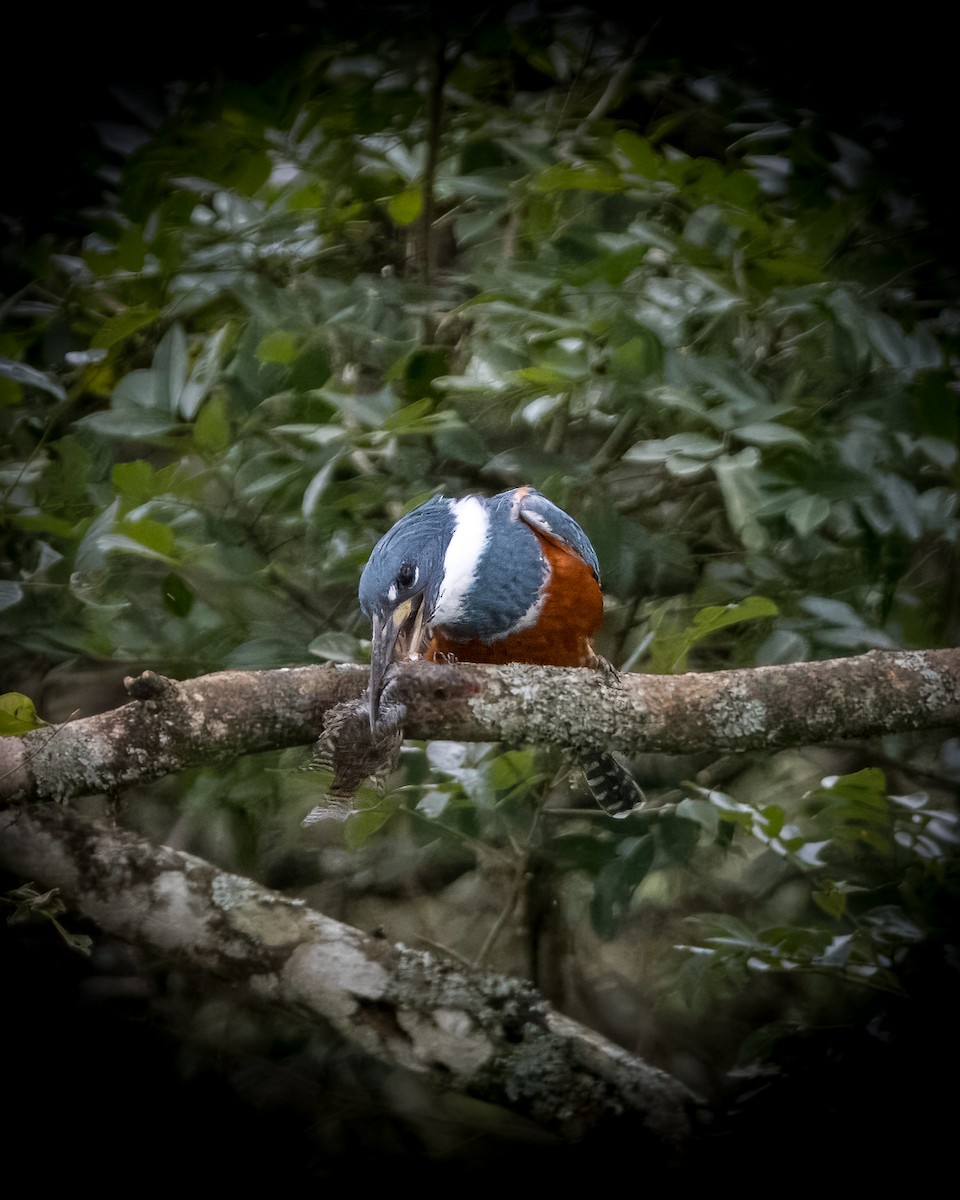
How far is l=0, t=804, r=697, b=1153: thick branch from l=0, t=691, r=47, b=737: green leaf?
7.6 inches

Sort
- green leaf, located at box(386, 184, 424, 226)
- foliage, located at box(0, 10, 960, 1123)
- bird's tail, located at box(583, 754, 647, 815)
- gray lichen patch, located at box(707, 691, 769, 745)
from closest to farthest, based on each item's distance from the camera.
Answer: gray lichen patch, located at box(707, 691, 769, 745) → foliage, located at box(0, 10, 960, 1123) → green leaf, located at box(386, 184, 424, 226) → bird's tail, located at box(583, 754, 647, 815)

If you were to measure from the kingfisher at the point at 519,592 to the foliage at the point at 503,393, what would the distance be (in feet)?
0.29

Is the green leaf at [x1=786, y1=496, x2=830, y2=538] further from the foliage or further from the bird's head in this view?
the bird's head

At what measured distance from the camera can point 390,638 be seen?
165cm

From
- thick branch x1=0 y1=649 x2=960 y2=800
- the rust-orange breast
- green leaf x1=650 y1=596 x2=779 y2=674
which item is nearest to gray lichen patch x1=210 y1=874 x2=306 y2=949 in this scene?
thick branch x1=0 y1=649 x2=960 y2=800

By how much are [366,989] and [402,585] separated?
26.6 inches

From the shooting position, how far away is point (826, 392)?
197 centimetres

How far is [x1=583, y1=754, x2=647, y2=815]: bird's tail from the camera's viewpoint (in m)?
2.02

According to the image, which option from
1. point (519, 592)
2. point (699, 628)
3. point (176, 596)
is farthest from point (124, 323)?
point (699, 628)

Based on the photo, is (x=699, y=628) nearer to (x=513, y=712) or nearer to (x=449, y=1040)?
(x=513, y=712)

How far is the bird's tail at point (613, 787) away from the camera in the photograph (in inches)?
79.4

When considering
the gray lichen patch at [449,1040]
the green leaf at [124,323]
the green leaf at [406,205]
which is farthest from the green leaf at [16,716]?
the green leaf at [406,205]

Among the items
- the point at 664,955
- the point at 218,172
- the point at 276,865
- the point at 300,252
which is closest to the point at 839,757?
the point at 664,955

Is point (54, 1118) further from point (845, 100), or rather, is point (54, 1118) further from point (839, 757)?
point (845, 100)
